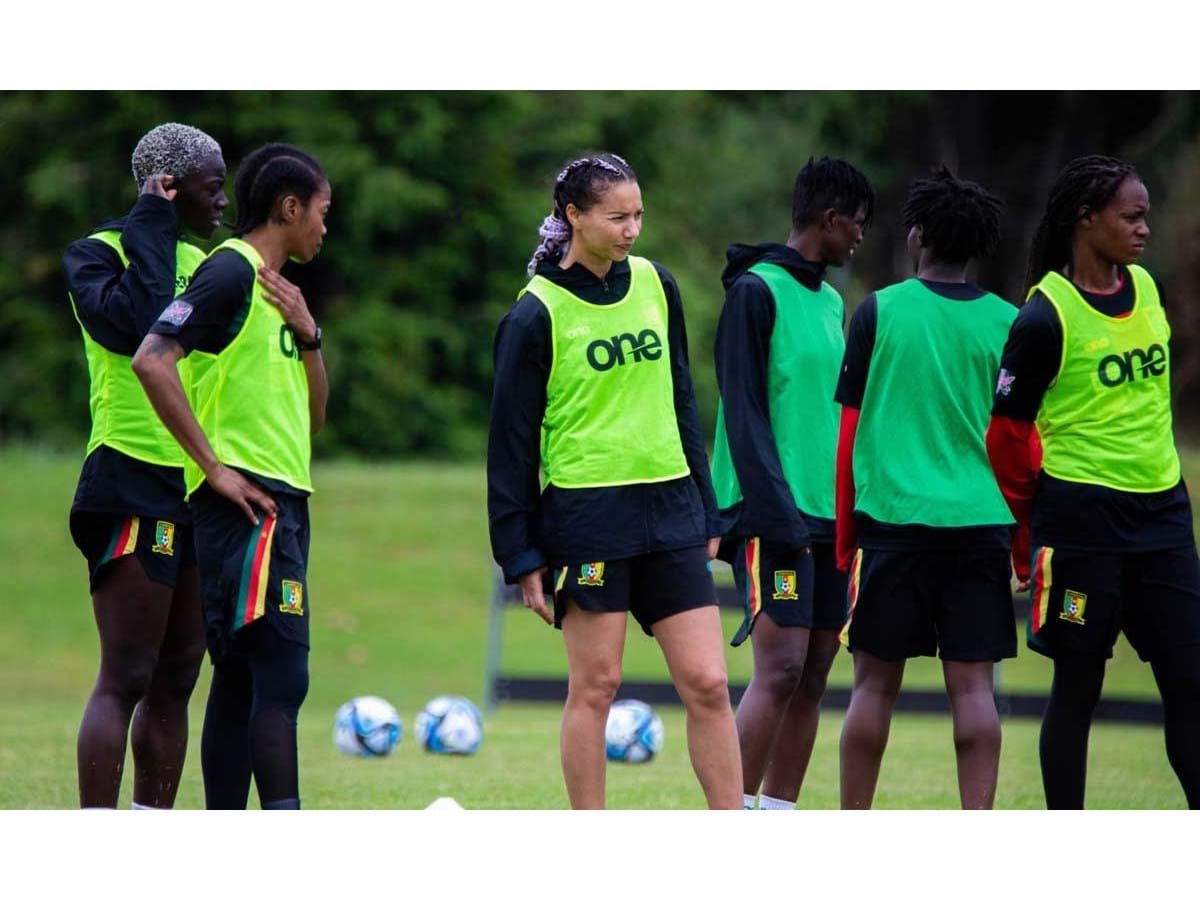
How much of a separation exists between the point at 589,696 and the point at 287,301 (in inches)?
60.6

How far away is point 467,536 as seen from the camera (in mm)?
19172

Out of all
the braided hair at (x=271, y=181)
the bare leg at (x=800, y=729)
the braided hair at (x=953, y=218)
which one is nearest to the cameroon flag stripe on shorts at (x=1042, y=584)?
the bare leg at (x=800, y=729)

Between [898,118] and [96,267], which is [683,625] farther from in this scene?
[898,118]

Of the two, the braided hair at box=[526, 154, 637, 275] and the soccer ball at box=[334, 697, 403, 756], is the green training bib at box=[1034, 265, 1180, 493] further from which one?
the soccer ball at box=[334, 697, 403, 756]

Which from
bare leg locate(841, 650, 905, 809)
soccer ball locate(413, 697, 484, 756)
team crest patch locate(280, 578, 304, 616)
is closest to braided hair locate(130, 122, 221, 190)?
team crest patch locate(280, 578, 304, 616)

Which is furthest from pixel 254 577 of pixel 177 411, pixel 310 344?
pixel 310 344

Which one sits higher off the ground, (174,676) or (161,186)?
(161,186)

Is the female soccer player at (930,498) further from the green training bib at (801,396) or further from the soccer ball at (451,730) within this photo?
the soccer ball at (451,730)

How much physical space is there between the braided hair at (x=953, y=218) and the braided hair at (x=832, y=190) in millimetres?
413

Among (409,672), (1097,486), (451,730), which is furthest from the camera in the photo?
(409,672)

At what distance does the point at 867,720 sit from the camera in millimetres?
5770

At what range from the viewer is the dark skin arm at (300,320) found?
550 cm

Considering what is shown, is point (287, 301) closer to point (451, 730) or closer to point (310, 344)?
point (310, 344)
